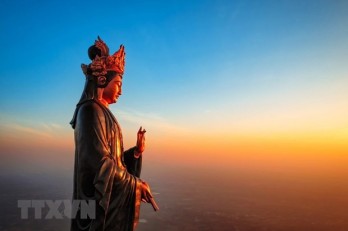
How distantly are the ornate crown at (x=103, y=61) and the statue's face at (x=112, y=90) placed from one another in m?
0.17

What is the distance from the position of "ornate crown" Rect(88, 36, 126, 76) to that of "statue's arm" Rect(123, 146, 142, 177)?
4.94 feet

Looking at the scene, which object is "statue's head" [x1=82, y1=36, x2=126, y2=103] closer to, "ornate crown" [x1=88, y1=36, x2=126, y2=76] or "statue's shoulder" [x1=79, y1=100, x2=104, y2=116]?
"ornate crown" [x1=88, y1=36, x2=126, y2=76]

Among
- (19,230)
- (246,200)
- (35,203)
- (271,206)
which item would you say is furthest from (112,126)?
(246,200)

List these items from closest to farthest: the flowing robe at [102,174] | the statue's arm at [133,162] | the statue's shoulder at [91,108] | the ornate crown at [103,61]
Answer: the flowing robe at [102,174]
the statue's shoulder at [91,108]
the ornate crown at [103,61]
the statue's arm at [133,162]

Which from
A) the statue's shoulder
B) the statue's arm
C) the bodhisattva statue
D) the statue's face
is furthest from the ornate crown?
the statue's arm

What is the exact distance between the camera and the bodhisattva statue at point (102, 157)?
13.6 ft

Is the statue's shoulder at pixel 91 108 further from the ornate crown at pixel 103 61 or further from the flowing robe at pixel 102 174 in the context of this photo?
the ornate crown at pixel 103 61

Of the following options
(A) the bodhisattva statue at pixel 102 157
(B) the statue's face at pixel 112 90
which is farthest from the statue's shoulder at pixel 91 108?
(B) the statue's face at pixel 112 90

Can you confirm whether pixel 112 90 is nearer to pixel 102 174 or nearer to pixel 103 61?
pixel 103 61

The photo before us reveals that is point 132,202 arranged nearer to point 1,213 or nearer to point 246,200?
point 1,213

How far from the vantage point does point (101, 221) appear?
4117 mm

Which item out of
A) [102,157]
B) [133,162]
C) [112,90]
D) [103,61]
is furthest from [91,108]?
[133,162]

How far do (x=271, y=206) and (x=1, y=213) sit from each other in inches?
3081

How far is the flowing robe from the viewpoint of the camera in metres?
4.11
